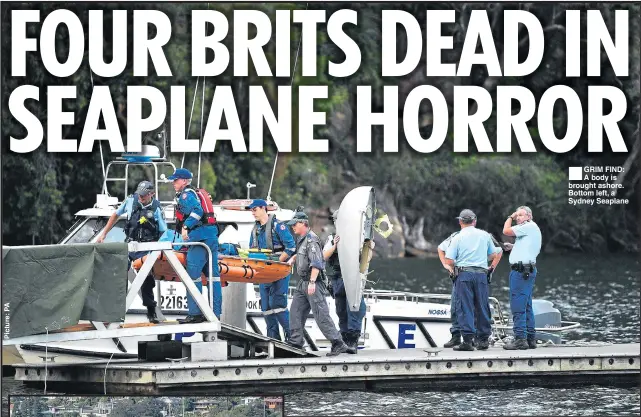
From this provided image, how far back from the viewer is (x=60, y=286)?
55.8 feet

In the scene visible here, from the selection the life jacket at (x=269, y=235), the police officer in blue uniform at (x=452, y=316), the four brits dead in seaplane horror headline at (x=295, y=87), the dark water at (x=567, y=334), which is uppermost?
the four brits dead in seaplane horror headline at (x=295, y=87)

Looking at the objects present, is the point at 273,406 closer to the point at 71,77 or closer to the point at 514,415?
the point at 514,415

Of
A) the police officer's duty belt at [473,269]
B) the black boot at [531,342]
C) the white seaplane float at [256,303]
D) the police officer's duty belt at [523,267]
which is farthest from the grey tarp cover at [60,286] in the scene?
the black boot at [531,342]

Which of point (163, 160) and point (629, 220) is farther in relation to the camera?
point (629, 220)

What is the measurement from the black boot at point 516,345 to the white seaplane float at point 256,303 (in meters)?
0.92

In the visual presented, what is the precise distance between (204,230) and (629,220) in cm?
4051

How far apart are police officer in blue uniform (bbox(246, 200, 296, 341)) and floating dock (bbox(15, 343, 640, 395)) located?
1.07m

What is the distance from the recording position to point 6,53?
4266cm

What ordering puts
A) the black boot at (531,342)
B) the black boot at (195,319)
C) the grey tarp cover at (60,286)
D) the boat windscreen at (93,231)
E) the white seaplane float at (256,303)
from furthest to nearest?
1. the boat windscreen at (93,231)
2. the black boot at (531,342)
3. the white seaplane float at (256,303)
4. the black boot at (195,319)
5. the grey tarp cover at (60,286)

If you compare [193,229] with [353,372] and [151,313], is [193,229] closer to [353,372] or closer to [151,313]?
[151,313]

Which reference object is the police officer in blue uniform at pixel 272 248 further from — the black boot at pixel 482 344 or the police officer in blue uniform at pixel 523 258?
the police officer in blue uniform at pixel 523 258

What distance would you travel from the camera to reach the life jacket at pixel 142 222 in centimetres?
1838

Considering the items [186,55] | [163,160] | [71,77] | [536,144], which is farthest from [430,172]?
[163,160]

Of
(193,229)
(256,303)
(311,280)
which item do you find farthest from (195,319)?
(256,303)
